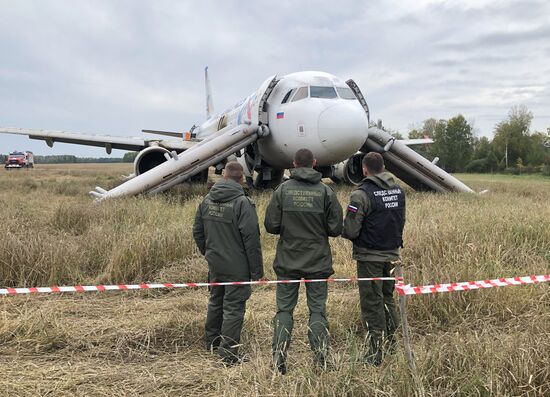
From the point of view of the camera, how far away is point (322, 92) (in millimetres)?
11695

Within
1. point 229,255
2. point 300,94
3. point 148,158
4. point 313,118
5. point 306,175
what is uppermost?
point 300,94

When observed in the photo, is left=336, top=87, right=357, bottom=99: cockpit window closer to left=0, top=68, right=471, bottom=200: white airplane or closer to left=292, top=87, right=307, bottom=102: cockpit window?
left=0, top=68, right=471, bottom=200: white airplane

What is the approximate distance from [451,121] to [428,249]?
215 feet

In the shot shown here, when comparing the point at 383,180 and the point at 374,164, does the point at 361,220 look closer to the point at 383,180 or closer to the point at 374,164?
the point at 383,180

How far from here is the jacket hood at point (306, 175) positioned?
3734 millimetres

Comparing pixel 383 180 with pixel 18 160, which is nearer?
pixel 383 180

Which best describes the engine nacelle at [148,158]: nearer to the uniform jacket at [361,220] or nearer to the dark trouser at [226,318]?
the dark trouser at [226,318]

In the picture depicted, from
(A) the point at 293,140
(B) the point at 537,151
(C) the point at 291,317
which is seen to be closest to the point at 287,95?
(A) the point at 293,140

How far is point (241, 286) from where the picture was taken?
12.7ft

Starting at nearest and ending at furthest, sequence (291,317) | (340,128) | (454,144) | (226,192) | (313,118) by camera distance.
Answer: (291,317) → (226,192) → (340,128) → (313,118) → (454,144)

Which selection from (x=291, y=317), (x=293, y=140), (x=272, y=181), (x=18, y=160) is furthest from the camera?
(x=18, y=160)

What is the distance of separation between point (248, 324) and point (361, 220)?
142 cm

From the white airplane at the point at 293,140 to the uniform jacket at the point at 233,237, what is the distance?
7.33 metres

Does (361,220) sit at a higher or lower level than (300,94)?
lower
